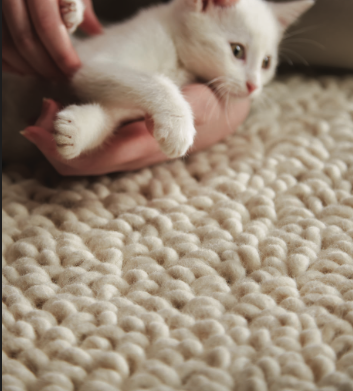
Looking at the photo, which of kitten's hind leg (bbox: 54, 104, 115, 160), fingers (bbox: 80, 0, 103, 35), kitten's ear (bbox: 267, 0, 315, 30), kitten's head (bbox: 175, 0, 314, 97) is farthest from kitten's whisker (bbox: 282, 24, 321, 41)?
kitten's hind leg (bbox: 54, 104, 115, 160)

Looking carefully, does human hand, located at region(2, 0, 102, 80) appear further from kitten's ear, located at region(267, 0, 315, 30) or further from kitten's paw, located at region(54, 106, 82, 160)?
kitten's ear, located at region(267, 0, 315, 30)

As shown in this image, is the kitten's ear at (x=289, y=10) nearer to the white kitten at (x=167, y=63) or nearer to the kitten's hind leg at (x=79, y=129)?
the white kitten at (x=167, y=63)

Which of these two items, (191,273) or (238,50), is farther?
(238,50)

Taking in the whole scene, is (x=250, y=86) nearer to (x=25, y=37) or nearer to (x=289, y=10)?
(x=289, y=10)

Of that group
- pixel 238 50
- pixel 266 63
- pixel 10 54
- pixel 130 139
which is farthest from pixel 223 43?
pixel 10 54

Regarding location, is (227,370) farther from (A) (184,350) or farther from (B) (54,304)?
(B) (54,304)
